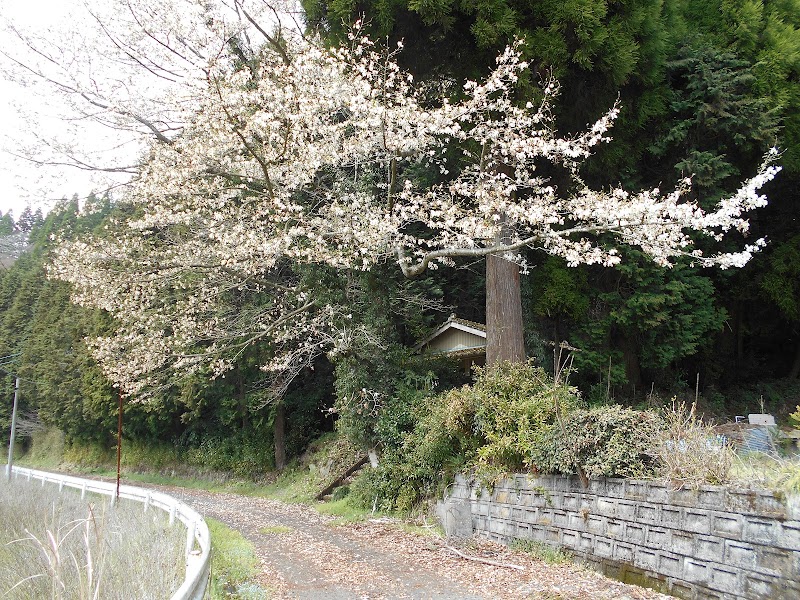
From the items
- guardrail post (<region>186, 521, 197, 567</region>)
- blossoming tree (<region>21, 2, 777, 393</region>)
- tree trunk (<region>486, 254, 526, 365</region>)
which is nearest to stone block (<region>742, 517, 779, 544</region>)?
guardrail post (<region>186, 521, 197, 567</region>)

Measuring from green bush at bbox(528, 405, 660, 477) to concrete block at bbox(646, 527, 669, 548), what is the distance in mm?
570

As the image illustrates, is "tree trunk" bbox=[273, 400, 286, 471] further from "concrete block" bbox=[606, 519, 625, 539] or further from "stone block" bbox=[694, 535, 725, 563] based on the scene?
"stone block" bbox=[694, 535, 725, 563]

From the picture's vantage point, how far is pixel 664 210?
9258 mm

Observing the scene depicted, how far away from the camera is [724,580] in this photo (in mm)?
5035

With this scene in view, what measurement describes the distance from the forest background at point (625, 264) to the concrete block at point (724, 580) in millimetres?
7384

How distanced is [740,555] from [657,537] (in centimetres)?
91

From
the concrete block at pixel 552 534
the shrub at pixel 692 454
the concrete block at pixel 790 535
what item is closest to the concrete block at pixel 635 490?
the shrub at pixel 692 454

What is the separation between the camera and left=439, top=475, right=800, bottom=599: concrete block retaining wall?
471 cm

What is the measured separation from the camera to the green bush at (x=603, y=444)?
6340 millimetres

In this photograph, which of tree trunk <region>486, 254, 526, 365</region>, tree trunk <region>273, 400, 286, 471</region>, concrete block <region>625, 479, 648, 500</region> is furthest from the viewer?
tree trunk <region>273, 400, 286, 471</region>

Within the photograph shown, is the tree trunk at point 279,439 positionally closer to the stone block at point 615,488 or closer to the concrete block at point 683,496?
the stone block at point 615,488

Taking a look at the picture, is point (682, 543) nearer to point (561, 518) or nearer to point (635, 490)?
point (635, 490)

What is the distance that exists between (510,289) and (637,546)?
5.97m

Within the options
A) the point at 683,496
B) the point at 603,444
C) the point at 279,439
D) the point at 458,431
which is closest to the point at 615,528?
the point at 603,444
